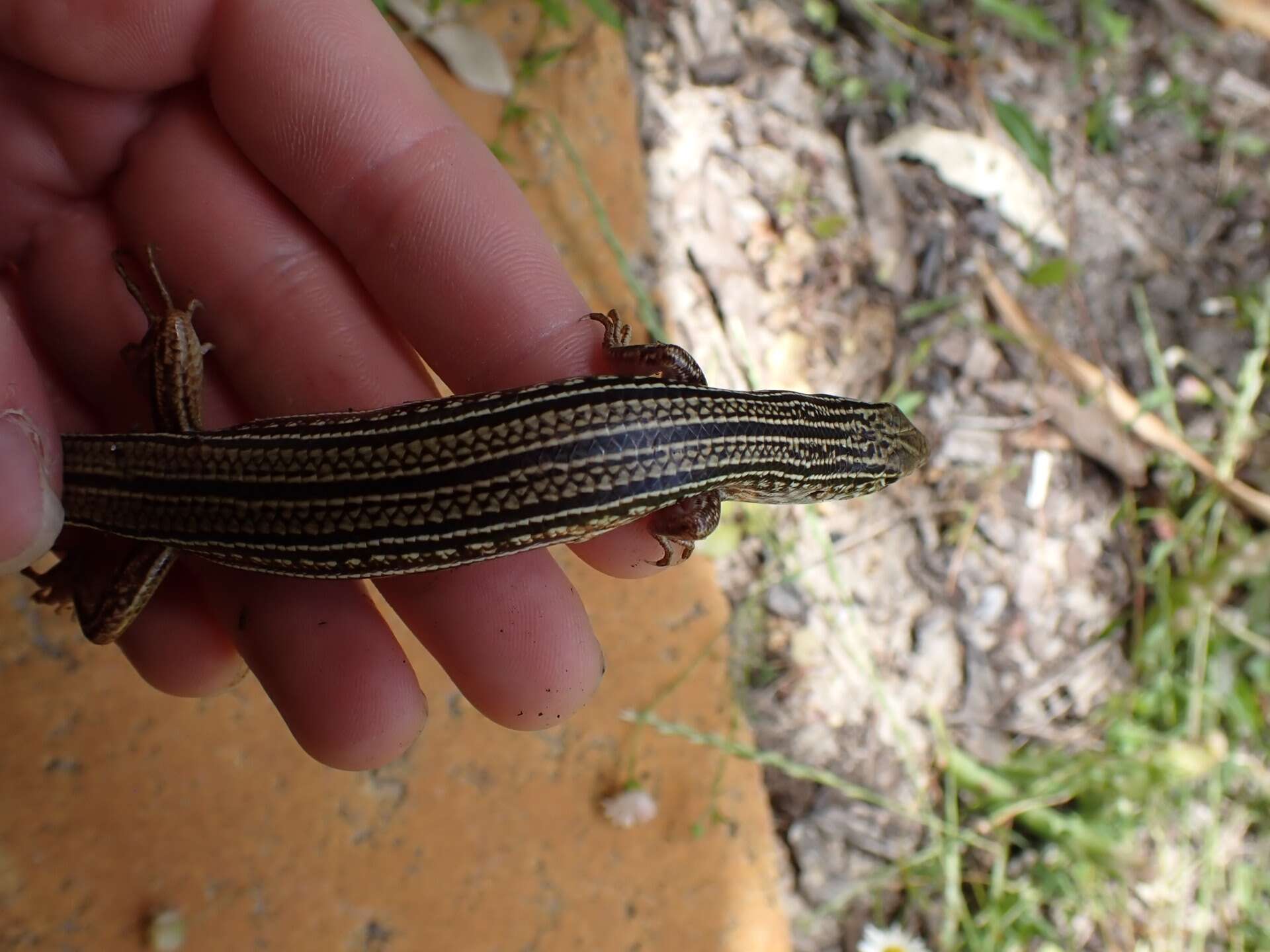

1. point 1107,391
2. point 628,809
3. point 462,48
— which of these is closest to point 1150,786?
point 1107,391

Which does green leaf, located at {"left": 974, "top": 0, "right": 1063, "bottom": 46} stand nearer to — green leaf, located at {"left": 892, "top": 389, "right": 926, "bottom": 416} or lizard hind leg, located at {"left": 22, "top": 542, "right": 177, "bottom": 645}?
green leaf, located at {"left": 892, "top": 389, "right": 926, "bottom": 416}

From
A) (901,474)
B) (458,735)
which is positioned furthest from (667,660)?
(901,474)

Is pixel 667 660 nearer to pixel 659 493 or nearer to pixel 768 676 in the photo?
pixel 768 676

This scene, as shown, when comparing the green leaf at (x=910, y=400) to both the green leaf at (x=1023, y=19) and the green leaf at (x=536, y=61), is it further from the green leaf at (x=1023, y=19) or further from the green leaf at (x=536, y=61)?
the green leaf at (x=536, y=61)

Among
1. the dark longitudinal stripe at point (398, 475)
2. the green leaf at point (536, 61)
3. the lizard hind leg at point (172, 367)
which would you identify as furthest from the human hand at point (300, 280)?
the green leaf at point (536, 61)

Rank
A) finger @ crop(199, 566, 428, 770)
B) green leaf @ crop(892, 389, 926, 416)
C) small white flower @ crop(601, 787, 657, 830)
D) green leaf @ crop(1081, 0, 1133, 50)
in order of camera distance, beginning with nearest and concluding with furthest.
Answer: finger @ crop(199, 566, 428, 770) < small white flower @ crop(601, 787, 657, 830) < green leaf @ crop(892, 389, 926, 416) < green leaf @ crop(1081, 0, 1133, 50)

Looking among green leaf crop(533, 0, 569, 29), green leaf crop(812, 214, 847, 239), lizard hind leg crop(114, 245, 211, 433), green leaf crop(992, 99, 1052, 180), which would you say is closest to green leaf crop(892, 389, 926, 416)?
green leaf crop(812, 214, 847, 239)

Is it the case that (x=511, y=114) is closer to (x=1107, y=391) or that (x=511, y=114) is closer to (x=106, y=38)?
(x=106, y=38)
